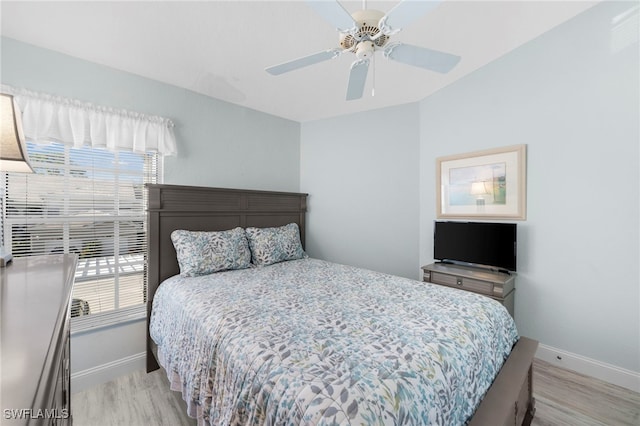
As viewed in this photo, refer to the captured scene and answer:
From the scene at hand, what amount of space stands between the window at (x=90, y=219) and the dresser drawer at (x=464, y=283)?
9.17ft

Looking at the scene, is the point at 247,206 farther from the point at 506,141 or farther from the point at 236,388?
the point at 506,141

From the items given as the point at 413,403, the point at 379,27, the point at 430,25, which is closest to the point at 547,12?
the point at 430,25

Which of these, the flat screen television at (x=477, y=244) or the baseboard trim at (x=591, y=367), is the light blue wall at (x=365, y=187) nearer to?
the flat screen television at (x=477, y=244)

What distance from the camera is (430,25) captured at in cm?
201

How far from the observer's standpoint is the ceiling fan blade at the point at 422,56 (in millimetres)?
1481

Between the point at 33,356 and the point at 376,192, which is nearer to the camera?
the point at 33,356

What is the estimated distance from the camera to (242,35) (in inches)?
80.0

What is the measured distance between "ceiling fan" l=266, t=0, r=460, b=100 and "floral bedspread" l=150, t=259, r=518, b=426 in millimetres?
1422

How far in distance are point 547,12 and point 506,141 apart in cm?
100

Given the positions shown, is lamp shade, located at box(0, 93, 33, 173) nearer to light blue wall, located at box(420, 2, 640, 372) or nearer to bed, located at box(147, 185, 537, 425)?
bed, located at box(147, 185, 537, 425)

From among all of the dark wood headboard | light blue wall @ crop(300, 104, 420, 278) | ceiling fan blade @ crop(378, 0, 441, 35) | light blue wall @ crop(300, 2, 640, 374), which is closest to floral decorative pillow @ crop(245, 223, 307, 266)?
the dark wood headboard

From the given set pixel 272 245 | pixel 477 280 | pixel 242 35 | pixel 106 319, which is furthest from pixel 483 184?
pixel 106 319

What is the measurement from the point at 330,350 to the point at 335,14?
153cm

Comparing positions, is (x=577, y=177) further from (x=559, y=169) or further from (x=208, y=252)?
(x=208, y=252)
